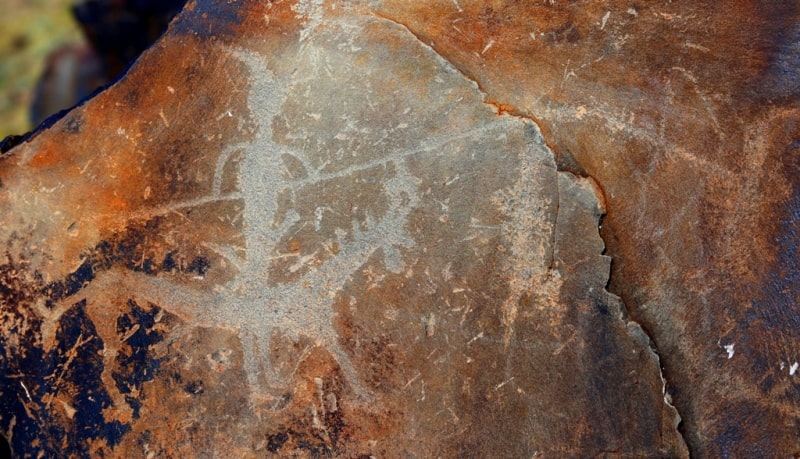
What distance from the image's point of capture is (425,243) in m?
1.81

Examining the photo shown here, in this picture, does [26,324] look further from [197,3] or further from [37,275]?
[197,3]

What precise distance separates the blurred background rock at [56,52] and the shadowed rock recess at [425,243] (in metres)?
1.18

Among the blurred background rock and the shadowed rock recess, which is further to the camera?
the blurred background rock

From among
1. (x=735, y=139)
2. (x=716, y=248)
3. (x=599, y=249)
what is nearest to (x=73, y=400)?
(x=599, y=249)

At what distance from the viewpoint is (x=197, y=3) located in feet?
6.52

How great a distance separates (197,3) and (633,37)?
1.30 meters

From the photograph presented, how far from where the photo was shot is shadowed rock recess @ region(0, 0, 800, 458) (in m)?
1.78

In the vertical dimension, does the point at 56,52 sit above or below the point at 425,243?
above

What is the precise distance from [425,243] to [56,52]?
2571 millimetres

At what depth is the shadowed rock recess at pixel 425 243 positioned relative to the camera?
70.2 inches

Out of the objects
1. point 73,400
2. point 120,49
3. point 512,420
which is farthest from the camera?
point 120,49

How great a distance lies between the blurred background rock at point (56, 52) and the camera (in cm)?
292

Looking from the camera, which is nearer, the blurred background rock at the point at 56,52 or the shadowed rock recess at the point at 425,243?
the shadowed rock recess at the point at 425,243

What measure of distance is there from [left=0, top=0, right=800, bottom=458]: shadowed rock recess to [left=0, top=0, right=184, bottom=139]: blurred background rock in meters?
1.18
